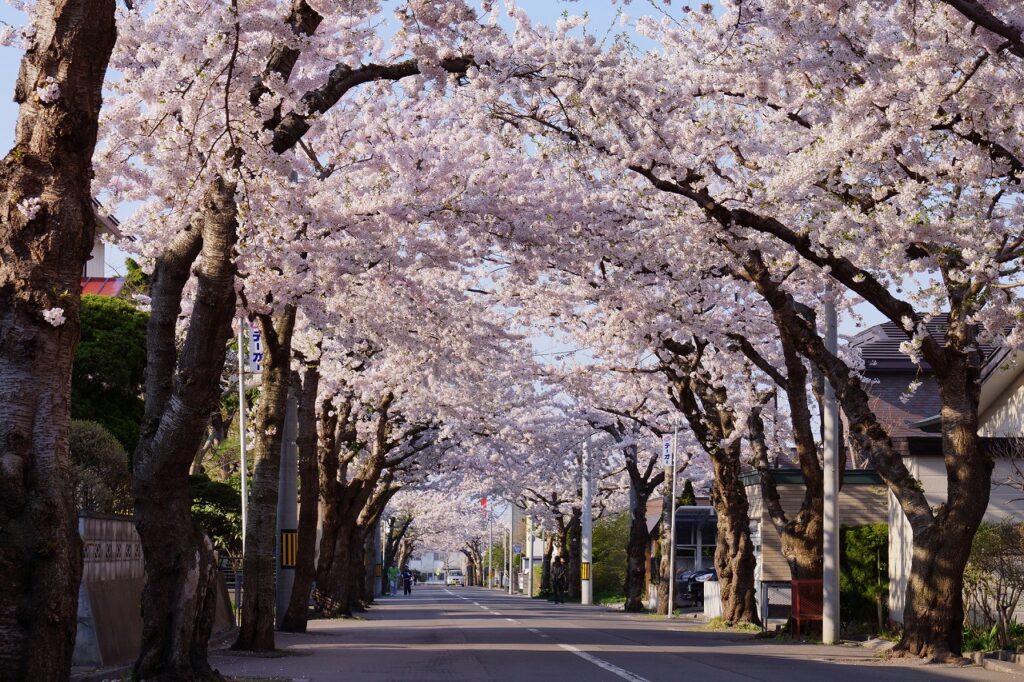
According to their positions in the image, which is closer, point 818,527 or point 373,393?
point 818,527

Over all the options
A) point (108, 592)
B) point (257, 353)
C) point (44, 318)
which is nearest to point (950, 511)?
point (108, 592)

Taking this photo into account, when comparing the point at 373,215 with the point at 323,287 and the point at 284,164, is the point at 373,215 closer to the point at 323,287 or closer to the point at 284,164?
the point at 323,287

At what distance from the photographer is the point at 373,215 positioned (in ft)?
63.7

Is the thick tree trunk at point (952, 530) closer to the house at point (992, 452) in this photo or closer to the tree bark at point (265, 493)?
the house at point (992, 452)

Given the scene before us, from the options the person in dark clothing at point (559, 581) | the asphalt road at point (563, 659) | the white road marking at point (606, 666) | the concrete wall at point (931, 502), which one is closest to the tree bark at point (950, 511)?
the asphalt road at point (563, 659)

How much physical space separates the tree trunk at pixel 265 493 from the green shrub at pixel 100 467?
15.2ft

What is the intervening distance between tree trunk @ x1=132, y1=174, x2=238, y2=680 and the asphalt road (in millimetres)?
1939

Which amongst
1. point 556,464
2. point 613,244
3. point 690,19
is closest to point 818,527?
point 613,244

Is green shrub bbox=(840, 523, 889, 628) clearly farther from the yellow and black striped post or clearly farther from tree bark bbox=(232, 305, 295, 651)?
tree bark bbox=(232, 305, 295, 651)

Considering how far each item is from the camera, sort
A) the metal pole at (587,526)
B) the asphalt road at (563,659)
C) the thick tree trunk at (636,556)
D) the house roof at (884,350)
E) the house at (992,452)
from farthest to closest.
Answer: the metal pole at (587,526), the thick tree trunk at (636,556), the house roof at (884,350), the house at (992,452), the asphalt road at (563,659)

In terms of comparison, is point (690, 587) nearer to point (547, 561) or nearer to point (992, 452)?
point (992, 452)

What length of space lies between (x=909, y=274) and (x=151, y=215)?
11.3 m

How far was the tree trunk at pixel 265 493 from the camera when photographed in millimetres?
19719

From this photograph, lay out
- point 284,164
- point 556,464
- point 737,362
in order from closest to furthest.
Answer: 1. point 284,164
2. point 737,362
3. point 556,464
